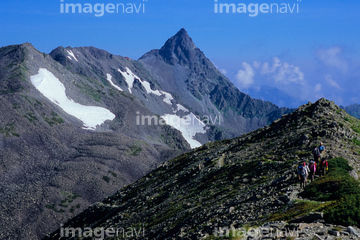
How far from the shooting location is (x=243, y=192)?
38.0m

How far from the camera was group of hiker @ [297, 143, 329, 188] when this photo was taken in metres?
31.9

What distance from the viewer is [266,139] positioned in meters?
56.9

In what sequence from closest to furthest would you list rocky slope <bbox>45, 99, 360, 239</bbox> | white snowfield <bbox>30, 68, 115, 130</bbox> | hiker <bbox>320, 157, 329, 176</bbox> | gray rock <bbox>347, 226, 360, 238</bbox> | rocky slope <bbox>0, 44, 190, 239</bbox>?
1. gray rock <bbox>347, 226, 360, 238</bbox>
2. rocky slope <bbox>45, 99, 360, 239</bbox>
3. hiker <bbox>320, 157, 329, 176</bbox>
4. rocky slope <bbox>0, 44, 190, 239</bbox>
5. white snowfield <bbox>30, 68, 115, 130</bbox>

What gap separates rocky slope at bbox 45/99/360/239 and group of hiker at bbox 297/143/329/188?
0.97 metres

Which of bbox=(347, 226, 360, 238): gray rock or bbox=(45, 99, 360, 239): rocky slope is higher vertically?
bbox=(45, 99, 360, 239): rocky slope

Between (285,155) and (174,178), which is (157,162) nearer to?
(174,178)

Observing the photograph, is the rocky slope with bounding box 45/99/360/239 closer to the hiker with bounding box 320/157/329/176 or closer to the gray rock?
the gray rock

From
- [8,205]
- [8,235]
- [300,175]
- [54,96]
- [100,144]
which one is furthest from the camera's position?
[54,96]

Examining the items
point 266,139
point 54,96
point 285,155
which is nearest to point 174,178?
point 266,139

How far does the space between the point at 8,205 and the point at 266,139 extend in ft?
265

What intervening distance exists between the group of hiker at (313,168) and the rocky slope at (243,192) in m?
0.97

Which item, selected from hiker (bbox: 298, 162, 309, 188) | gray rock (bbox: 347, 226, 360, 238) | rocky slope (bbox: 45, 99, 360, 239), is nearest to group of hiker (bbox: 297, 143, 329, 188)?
hiker (bbox: 298, 162, 309, 188)

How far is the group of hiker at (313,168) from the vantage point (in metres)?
31.9

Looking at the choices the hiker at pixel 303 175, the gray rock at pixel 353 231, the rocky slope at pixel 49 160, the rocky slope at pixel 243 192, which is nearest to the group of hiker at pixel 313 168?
the hiker at pixel 303 175
